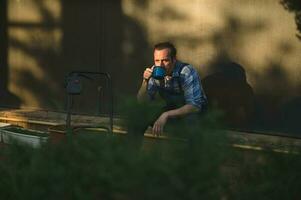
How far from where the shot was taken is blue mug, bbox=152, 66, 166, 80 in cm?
522

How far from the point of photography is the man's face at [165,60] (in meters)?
5.30

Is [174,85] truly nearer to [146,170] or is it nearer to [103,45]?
[103,45]

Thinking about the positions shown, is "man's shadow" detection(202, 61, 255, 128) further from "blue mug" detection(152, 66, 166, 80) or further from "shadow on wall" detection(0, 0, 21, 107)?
"shadow on wall" detection(0, 0, 21, 107)

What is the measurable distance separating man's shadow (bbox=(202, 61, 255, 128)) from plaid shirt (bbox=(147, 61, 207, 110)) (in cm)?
138

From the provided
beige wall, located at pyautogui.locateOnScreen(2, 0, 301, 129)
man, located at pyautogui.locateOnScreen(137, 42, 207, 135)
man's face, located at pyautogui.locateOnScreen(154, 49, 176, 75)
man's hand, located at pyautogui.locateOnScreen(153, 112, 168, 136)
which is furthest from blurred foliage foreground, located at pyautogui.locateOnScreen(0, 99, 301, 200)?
beige wall, located at pyautogui.locateOnScreen(2, 0, 301, 129)

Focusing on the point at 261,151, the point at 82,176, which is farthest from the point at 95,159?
the point at 261,151

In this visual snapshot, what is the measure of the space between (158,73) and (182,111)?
0.44 m

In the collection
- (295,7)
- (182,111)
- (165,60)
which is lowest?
(182,111)

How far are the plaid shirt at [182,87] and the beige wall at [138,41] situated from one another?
106 cm

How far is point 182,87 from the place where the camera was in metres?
5.39

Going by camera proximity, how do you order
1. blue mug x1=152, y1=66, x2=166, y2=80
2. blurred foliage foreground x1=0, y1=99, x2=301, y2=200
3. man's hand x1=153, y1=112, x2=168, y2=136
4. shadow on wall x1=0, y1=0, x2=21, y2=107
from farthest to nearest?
shadow on wall x1=0, y1=0, x2=21, y2=107 < blue mug x1=152, y1=66, x2=166, y2=80 < man's hand x1=153, y1=112, x2=168, y2=136 < blurred foliage foreground x1=0, y1=99, x2=301, y2=200

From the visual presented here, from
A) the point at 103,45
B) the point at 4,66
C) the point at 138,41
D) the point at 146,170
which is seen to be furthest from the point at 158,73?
the point at 4,66

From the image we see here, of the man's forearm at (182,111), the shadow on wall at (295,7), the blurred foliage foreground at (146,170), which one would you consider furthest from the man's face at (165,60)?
the blurred foliage foreground at (146,170)

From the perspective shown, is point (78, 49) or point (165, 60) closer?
point (165, 60)
